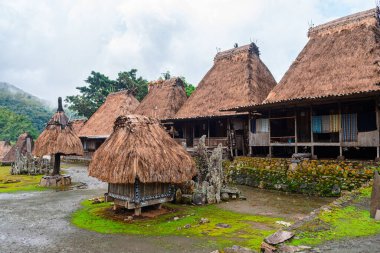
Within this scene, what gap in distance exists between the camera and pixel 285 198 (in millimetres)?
12539

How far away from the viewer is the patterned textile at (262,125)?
54.4ft

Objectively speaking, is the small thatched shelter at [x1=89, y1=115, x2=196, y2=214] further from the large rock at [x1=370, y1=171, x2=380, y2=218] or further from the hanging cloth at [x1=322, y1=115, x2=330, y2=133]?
the hanging cloth at [x1=322, y1=115, x2=330, y2=133]

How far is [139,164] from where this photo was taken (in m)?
8.91

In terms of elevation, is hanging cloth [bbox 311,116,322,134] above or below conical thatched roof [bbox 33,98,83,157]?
above

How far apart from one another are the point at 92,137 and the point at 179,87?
373 inches

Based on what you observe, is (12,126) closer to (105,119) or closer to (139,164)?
(105,119)

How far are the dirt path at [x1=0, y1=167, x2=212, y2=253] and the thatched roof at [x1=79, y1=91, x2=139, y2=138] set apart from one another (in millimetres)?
16857

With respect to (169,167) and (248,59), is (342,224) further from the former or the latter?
(248,59)

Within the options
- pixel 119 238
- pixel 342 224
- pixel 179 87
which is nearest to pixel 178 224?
pixel 119 238

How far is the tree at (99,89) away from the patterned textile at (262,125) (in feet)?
85.9

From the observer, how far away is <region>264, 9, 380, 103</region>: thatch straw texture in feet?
47.7

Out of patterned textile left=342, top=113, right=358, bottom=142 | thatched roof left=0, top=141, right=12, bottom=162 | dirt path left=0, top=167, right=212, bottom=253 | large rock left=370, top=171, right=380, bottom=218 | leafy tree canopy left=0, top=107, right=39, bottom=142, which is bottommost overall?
dirt path left=0, top=167, right=212, bottom=253

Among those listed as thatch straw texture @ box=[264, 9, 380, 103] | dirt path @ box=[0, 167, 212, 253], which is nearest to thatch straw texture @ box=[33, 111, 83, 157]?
dirt path @ box=[0, 167, 212, 253]

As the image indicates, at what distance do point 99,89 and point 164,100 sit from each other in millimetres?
18941
